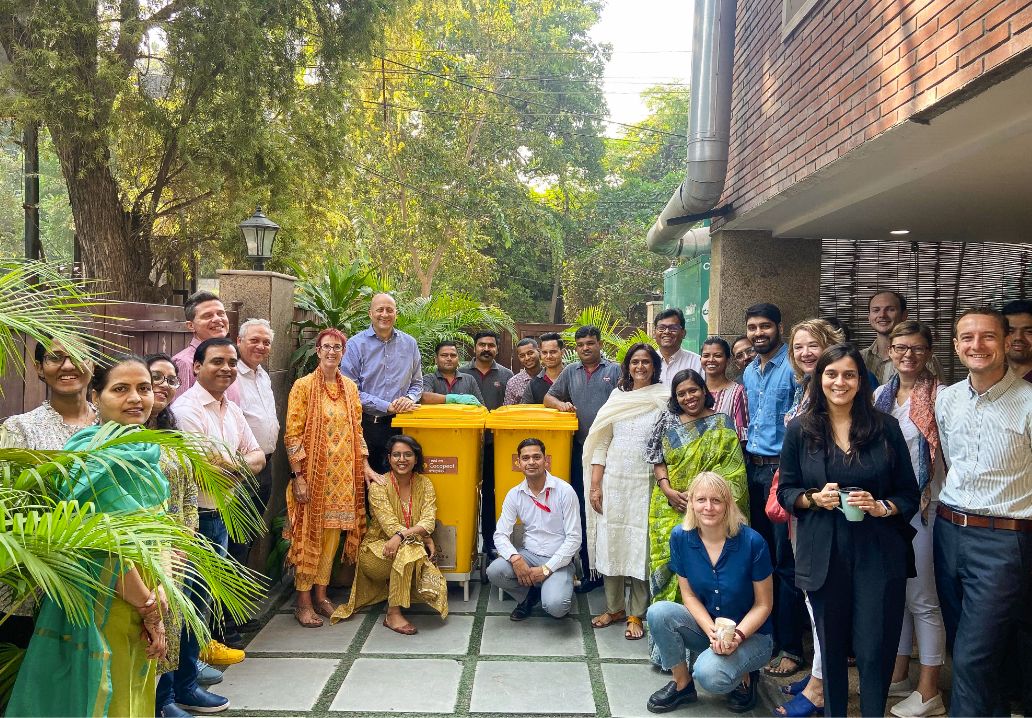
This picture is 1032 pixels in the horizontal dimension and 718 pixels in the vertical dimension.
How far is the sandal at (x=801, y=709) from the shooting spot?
3.63 metres

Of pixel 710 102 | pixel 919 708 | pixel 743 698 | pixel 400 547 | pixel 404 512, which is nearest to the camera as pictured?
pixel 919 708

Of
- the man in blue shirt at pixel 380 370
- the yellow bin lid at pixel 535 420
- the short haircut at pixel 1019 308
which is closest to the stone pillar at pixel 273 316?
the man in blue shirt at pixel 380 370

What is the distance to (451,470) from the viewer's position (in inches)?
217

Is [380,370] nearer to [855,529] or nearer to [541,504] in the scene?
[541,504]

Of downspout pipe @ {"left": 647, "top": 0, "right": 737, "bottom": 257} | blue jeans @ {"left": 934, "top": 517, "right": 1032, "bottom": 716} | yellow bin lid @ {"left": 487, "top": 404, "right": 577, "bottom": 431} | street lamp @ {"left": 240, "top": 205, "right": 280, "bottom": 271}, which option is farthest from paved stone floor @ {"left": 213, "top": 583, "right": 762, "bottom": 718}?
downspout pipe @ {"left": 647, "top": 0, "right": 737, "bottom": 257}

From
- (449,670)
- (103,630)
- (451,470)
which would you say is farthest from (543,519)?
(103,630)

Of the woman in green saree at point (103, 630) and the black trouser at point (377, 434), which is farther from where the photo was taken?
the black trouser at point (377, 434)

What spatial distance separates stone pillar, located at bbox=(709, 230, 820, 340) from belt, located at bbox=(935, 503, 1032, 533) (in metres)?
3.60

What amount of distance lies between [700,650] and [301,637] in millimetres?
2359

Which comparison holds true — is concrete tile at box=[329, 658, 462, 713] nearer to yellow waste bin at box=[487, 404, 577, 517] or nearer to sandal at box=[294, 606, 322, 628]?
sandal at box=[294, 606, 322, 628]

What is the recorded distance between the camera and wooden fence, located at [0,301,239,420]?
3.56 meters

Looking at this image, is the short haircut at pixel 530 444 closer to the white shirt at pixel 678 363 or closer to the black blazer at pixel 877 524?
the white shirt at pixel 678 363

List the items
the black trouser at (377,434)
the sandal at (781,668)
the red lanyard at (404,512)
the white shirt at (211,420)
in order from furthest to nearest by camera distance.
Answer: the black trouser at (377,434) < the red lanyard at (404,512) < the sandal at (781,668) < the white shirt at (211,420)

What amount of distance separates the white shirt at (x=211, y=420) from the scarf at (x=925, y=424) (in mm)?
3192
